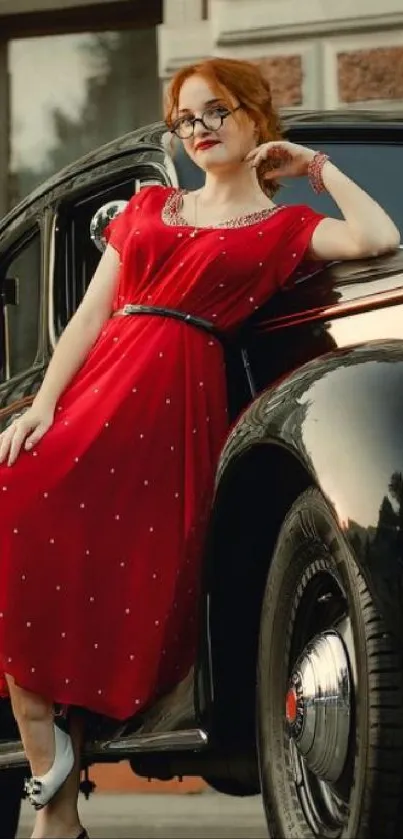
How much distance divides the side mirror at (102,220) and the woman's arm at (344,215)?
0.48 metres

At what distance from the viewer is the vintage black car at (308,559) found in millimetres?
2250

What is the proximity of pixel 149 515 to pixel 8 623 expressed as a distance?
1.02ft

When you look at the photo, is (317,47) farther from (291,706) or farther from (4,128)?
(291,706)

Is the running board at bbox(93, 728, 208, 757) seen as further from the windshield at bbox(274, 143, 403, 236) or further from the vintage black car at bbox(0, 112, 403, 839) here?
the windshield at bbox(274, 143, 403, 236)

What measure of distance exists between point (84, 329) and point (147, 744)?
0.78 m

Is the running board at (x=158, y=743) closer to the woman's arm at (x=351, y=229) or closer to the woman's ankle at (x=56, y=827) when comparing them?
the woman's ankle at (x=56, y=827)

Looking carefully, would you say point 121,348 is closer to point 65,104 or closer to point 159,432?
point 159,432

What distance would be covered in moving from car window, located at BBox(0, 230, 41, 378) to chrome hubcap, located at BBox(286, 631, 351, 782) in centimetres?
165

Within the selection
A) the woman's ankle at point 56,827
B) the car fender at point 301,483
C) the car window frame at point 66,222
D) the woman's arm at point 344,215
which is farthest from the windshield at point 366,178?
the woman's ankle at point 56,827

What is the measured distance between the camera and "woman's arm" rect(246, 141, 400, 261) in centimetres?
292

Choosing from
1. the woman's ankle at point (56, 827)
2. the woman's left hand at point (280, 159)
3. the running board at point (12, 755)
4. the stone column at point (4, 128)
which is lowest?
the woman's ankle at point (56, 827)

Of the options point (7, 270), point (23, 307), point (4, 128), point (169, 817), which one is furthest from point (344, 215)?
point (4, 128)

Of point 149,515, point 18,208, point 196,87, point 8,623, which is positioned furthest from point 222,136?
point 18,208

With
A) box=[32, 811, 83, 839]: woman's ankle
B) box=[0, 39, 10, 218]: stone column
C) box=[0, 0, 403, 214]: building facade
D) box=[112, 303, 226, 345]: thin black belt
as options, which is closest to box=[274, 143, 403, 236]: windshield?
box=[112, 303, 226, 345]: thin black belt
